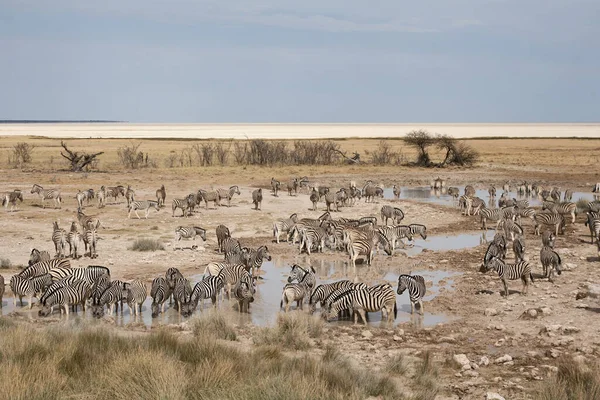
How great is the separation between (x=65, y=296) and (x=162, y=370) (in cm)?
547

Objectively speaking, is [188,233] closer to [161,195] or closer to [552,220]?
[161,195]

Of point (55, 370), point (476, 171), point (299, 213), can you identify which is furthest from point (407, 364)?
point (476, 171)

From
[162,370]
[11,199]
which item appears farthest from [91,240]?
[162,370]

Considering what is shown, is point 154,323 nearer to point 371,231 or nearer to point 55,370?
point 55,370

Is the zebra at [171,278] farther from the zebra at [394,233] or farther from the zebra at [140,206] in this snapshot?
the zebra at [140,206]

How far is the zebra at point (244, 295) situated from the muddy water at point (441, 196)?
21068mm

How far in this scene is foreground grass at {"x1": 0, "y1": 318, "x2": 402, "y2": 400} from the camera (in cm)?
827

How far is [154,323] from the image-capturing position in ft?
43.3

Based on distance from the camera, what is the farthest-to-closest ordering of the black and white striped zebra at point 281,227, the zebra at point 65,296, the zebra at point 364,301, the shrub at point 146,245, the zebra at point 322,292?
the black and white striped zebra at point 281,227 < the shrub at point 146,245 < the zebra at point 322,292 < the zebra at point 65,296 < the zebra at point 364,301

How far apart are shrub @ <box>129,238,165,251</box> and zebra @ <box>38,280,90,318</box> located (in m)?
6.52

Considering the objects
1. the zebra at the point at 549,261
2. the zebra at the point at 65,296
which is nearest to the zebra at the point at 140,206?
the zebra at the point at 65,296

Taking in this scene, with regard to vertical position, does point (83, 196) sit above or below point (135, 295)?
above

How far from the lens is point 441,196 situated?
37.8 metres

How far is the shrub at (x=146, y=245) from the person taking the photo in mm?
20203
